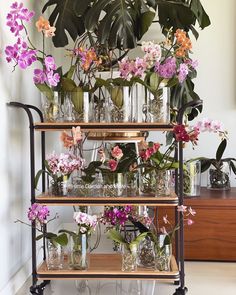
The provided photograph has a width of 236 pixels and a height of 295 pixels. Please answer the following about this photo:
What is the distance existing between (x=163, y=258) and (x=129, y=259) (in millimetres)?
117

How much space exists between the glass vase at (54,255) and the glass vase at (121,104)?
48 cm

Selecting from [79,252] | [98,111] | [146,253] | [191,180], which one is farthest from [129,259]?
[191,180]

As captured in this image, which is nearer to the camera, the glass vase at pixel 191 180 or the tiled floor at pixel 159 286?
the tiled floor at pixel 159 286

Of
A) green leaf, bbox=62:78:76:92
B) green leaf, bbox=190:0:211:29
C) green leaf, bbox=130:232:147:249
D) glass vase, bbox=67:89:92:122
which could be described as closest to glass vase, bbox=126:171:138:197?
green leaf, bbox=130:232:147:249

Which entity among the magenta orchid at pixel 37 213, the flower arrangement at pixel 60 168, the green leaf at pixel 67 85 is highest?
the green leaf at pixel 67 85

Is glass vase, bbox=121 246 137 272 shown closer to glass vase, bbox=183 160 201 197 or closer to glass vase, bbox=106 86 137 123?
glass vase, bbox=106 86 137 123

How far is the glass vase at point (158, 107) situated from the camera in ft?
5.88

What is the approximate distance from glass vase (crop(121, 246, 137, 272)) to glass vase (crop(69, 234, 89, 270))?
13 cm

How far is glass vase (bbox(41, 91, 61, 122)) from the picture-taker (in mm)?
1808

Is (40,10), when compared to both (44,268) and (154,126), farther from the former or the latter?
(44,268)

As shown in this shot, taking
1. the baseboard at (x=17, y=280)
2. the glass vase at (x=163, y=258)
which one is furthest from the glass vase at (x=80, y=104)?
the baseboard at (x=17, y=280)

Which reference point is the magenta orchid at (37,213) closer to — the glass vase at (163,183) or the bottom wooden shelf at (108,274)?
the bottom wooden shelf at (108,274)

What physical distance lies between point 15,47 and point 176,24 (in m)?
0.79

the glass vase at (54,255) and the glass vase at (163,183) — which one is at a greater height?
the glass vase at (163,183)
